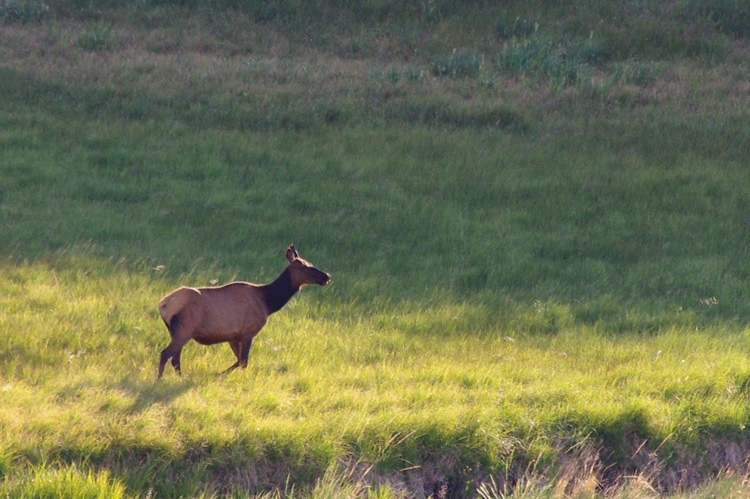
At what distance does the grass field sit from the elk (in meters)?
0.34

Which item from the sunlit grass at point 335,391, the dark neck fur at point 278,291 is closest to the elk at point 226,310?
the dark neck fur at point 278,291

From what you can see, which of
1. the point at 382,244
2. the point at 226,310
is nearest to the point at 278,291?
the point at 226,310

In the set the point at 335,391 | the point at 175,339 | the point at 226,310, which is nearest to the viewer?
the point at 175,339

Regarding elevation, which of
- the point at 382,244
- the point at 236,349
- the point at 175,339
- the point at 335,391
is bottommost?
the point at 382,244

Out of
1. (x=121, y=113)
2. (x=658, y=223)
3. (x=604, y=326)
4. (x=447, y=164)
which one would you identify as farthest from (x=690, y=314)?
(x=121, y=113)

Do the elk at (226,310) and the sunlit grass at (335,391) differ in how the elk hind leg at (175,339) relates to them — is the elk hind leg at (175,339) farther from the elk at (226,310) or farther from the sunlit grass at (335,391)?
the sunlit grass at (335,391)

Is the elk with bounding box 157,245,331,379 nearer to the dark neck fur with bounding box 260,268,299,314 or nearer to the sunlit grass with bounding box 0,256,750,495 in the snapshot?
the dark neck fur with bounding box 260,268,299,314

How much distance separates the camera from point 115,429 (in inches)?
231

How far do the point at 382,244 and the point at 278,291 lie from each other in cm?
500

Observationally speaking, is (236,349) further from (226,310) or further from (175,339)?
(175,339)

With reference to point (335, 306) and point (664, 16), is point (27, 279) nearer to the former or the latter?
point (335, 306)

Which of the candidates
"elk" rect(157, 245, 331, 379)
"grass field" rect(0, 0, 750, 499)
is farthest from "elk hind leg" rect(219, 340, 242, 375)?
"grass field" rect(0, 0, 750, 499)

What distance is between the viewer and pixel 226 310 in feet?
21.6

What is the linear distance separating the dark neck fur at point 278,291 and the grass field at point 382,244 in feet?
2.07
